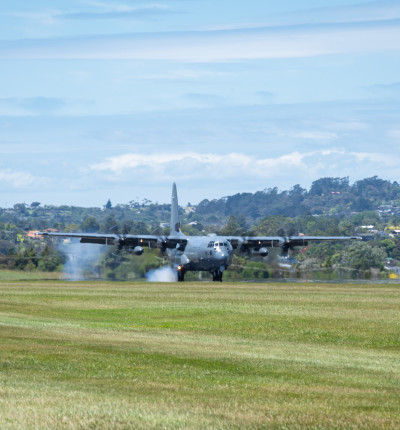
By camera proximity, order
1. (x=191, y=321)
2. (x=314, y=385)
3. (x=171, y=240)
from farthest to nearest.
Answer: (x=171, y=240) → (x=191, y=321) → (x=314, y=385)

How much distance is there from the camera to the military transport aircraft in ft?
290

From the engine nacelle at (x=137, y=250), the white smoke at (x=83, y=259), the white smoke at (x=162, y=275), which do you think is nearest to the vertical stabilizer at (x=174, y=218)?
the white smoke at (x=162, y=275)

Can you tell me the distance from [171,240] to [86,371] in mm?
75037

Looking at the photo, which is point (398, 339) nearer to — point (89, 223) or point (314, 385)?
point (314, 385)

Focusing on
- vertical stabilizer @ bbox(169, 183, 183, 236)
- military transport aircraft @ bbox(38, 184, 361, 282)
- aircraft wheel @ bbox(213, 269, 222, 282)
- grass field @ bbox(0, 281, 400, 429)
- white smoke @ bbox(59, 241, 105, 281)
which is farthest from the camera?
vertical stabilizer @ bbox(169, 183, 183, 236)

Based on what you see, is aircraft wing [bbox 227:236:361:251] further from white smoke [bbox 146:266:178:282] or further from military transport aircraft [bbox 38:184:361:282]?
white smoke [bbox 146:266:178:282]

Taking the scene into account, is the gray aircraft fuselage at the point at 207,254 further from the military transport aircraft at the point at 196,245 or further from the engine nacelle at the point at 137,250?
the engine nacelle at the point at 137,250

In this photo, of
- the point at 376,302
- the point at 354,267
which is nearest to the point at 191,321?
the point at 376,302

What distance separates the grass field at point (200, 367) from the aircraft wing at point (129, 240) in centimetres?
4338

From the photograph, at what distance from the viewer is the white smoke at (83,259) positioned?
10206 centimetres

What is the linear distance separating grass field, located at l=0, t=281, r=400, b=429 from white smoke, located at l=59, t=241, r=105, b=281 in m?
51.8

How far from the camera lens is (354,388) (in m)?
18.8

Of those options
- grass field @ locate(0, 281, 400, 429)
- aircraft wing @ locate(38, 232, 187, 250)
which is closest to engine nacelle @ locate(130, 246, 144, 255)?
aircraft wing @ locate(38, 232, 187, 250)

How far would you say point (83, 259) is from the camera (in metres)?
103
